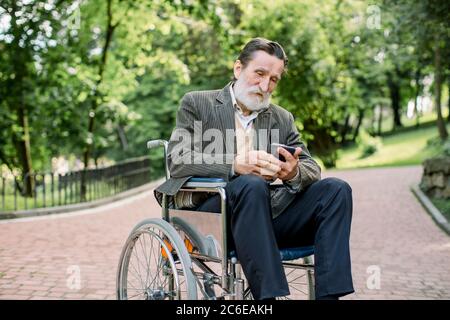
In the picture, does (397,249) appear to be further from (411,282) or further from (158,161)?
(158,161)

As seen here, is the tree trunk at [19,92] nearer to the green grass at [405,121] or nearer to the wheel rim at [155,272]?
the wheel rim at [155,272]

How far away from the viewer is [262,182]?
2625 millimetres

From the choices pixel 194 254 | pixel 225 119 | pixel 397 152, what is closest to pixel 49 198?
pixel 194 254

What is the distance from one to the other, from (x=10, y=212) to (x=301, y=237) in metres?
7.61

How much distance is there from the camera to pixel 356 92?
25.6 meters

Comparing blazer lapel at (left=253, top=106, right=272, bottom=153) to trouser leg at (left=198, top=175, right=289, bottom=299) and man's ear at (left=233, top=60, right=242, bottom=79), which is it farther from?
trouser leg at (left=198, top=175, right=289, bottom=299)

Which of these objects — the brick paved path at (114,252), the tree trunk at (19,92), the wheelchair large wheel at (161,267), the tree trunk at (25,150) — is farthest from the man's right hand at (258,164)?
the tree trunk at (25,150)

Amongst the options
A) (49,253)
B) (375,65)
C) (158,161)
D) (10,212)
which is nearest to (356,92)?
(375,65)

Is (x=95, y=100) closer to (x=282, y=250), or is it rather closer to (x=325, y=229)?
(x=282, y=250)

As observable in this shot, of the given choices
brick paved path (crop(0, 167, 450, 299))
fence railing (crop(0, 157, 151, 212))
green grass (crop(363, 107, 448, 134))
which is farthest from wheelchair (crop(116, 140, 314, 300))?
green grass (crop(363, 107, 448, 134))

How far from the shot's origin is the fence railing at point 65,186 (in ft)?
35.3

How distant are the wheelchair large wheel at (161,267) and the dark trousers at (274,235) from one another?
0.26 m
